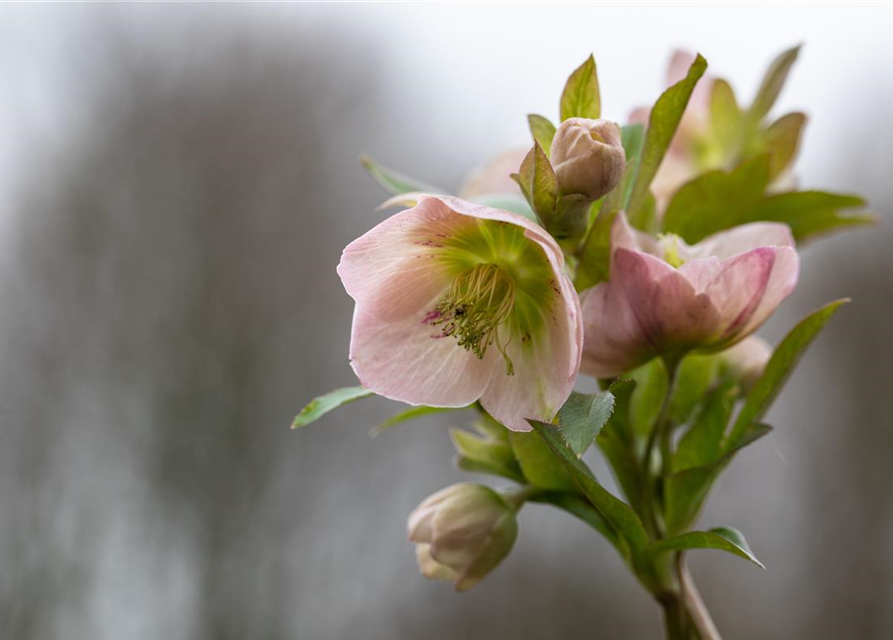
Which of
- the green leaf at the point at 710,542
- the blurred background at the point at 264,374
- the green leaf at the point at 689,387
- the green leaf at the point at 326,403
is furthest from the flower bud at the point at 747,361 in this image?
the blurred background at the point at 264,374

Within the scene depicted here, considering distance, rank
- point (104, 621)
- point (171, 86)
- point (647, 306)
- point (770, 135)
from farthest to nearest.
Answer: point (171, 86), point (104, 621), point (770, 135), point (647, 306)

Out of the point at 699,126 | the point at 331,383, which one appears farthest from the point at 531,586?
the point at 699,126

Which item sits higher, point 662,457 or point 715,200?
point 715,200

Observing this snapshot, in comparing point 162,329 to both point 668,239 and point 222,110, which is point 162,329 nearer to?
point 222,110

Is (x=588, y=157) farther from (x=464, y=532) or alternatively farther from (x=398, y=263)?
(x=464, y=532)

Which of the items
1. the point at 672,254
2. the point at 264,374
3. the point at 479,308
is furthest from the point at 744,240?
the point at 264,374

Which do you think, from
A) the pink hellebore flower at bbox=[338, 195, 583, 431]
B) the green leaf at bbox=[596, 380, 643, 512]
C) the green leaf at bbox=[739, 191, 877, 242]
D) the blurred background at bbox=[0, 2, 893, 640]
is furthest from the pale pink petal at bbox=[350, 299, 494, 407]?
the blurred background at bbox=[0, 2, 893, 640]
